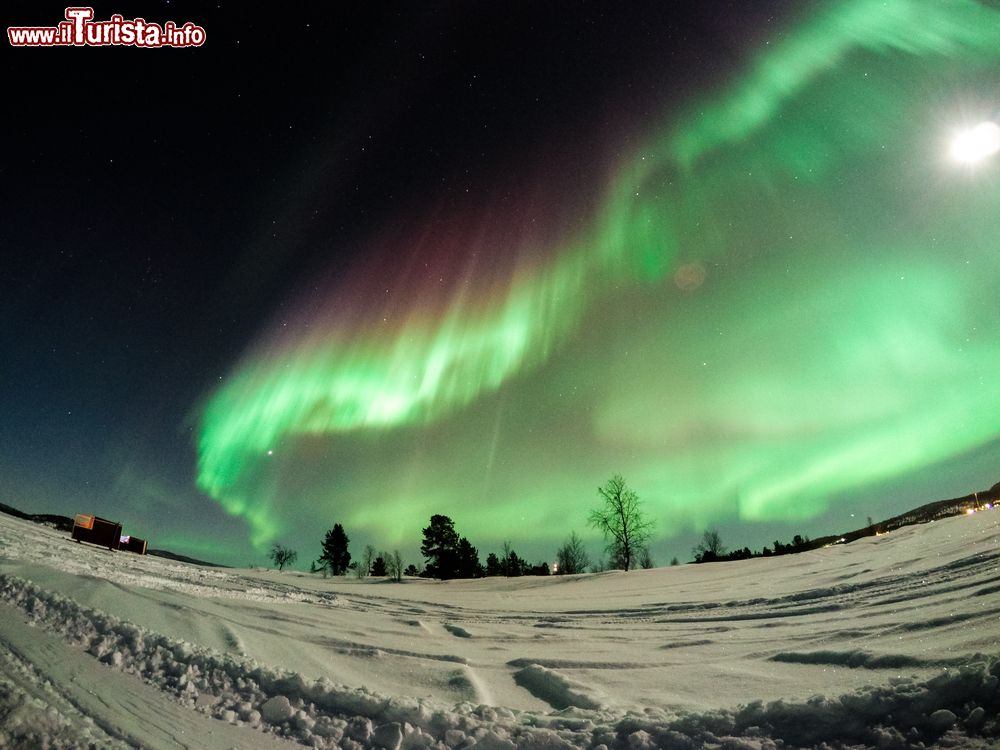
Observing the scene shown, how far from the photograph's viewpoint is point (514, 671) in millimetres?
6277

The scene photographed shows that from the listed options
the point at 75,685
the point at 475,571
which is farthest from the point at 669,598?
the point at 475,571

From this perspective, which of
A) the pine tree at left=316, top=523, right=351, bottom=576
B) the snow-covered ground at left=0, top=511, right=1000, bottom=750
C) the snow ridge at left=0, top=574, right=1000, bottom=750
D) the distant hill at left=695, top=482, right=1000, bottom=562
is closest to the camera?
the snow ridge at left=0, top=574, right=1000, bottom=750

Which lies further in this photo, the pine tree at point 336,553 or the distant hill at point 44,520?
the pine tree at point 336,553

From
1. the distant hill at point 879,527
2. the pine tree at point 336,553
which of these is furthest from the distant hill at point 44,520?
the distant hill at point 879,527

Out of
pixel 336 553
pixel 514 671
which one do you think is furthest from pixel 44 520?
pixel 514 671

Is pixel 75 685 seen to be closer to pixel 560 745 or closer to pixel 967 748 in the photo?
pixel 560 745

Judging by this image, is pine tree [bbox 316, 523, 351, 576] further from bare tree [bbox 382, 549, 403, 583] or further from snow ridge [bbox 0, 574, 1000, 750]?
snow ridge [bbox 0, 574, 1000, 750]

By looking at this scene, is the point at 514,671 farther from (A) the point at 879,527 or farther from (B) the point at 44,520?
(B) the point at 44,520

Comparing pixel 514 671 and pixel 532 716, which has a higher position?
pixel 532 716

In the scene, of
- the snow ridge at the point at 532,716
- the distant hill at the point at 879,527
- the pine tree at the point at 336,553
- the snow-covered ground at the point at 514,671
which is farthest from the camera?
the pine tree at the point at 336,553

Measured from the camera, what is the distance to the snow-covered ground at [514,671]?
3512 millimetres

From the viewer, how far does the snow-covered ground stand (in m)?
3.51

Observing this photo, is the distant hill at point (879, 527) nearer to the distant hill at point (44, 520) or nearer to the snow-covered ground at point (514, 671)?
the snow-covered ground at point (514, 671)

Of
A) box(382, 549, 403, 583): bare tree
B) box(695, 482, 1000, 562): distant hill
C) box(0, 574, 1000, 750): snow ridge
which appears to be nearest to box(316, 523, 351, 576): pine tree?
box(382, 549, 403, 583): bare tree
